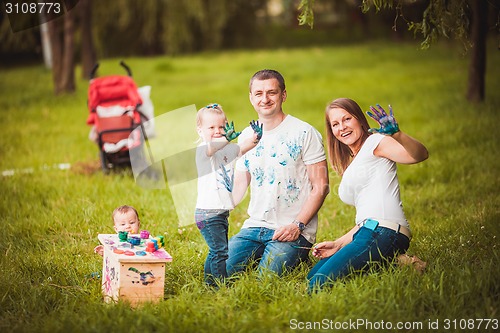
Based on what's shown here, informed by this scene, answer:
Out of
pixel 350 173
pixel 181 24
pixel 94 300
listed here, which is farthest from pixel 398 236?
pixel 181 24

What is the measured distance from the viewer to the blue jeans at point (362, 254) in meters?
4.07

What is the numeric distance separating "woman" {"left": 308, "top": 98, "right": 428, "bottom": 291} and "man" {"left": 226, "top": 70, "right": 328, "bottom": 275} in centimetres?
16

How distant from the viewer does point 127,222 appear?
4.59 metres

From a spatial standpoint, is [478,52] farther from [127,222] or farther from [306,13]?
[127,222]

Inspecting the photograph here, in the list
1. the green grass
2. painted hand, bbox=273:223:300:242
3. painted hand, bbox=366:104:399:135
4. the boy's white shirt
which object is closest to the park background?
the green grass

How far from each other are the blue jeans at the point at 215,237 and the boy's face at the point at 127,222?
1.84 ft

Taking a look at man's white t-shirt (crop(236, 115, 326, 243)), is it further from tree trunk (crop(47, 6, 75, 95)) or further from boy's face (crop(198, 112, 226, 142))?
tree trunk (crop(47, 6, 75, 95))

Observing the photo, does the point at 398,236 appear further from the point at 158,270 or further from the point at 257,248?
the point at 158,270

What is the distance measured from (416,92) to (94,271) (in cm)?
911

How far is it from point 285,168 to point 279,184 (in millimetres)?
114

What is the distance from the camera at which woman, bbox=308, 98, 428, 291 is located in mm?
4039

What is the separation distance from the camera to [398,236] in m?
4.13

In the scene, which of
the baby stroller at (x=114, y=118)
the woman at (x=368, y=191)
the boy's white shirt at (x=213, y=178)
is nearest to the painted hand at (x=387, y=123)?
the woman at (x=368, y=191)

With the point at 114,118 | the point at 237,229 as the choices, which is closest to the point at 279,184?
the point at 237,229
